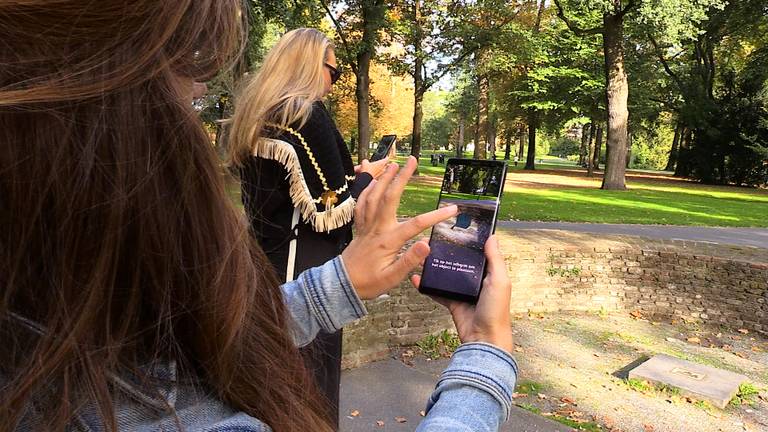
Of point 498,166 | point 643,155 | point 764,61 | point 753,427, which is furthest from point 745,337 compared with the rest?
point 643,155

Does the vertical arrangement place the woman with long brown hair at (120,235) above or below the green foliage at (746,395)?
above

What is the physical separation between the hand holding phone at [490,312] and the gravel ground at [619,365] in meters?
3.84

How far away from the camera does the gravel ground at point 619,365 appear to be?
4953 mm

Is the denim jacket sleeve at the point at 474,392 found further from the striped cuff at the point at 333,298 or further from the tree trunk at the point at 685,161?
the tree trunk at the point at 685,161

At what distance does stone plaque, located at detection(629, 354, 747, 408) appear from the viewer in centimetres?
531

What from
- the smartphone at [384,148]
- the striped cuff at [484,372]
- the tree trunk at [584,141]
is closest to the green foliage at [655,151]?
the tree trunk at [584,141]

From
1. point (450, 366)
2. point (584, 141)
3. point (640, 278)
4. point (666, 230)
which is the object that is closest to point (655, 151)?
point (584, 141)

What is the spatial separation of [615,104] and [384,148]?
70.3 feet

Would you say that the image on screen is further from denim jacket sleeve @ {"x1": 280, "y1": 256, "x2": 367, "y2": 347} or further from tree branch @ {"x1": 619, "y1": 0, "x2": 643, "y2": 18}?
tree branch @ {"x1": 619, "y1": 0, "x2": 643, "y2": 18}

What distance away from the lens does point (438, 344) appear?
19.7ft

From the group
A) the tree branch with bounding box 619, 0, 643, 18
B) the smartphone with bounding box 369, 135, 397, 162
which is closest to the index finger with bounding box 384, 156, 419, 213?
the smartphone with bounding box 369, 135, 397, 162

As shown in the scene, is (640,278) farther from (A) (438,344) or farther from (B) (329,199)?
(B) (329,199)

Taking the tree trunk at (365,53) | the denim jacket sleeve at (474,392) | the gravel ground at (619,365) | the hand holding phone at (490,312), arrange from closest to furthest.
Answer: the denim jacket sleeve at (474,392), the hand holding phone at (490,312), the gravel ground at (619,365), the tree trunk at (365,53)

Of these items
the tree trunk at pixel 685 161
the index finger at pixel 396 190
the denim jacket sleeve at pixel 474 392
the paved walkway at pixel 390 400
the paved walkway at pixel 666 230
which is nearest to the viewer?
the denim jacket sleeve at pixel 474 392
